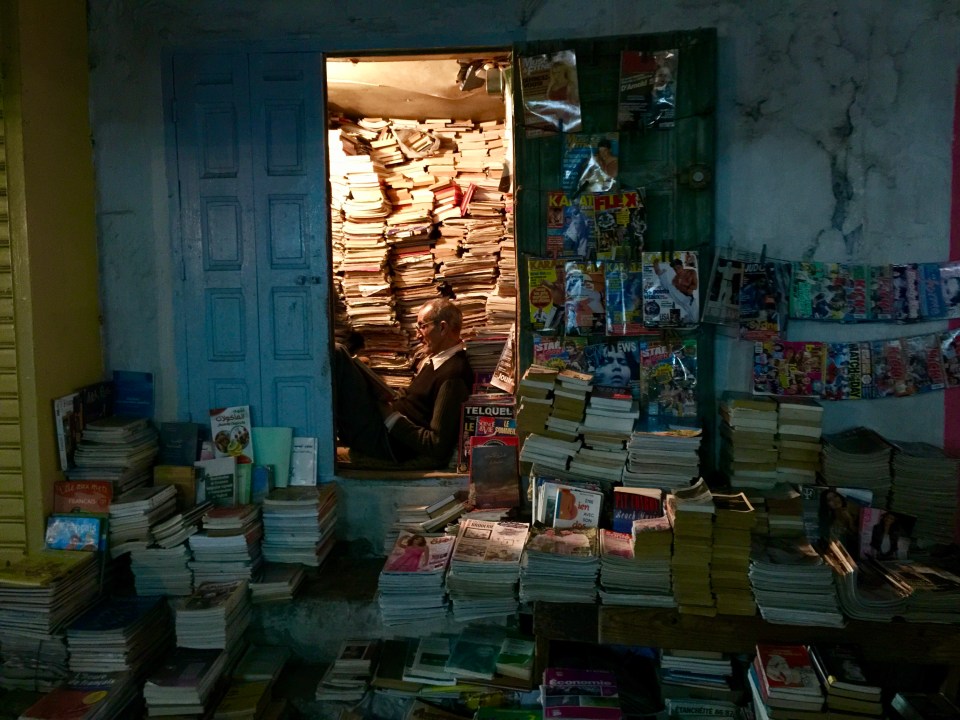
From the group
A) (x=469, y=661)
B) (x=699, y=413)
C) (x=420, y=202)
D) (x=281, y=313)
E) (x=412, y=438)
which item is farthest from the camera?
(x=420, y=202)

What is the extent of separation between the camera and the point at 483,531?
3656 mm

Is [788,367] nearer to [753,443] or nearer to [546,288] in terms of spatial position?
[753,443]

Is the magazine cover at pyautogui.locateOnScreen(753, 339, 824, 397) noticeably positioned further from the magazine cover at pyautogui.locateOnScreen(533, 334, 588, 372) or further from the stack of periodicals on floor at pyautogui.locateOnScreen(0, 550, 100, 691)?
the stack of periodicals on floor at pyautogui.locateOnScreen(0, 550, 100, 691)

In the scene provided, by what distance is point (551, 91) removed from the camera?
3.84 m

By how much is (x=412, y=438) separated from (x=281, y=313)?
3.66 feet

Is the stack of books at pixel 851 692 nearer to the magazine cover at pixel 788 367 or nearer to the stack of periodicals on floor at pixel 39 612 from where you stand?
the magazine cover at pixel 788 367

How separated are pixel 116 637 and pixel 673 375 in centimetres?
A: 294

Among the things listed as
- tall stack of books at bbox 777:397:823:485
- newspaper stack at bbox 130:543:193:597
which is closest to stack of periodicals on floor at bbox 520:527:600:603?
tall stack of books at bbox 777:397:823:485

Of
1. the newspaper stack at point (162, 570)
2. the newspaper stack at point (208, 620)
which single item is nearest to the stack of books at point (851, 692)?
the newspaper stack at point (208, 620)

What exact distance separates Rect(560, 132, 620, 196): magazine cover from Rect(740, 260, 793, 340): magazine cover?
33.5 inches

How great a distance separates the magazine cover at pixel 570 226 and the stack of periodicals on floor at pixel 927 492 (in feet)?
6.01

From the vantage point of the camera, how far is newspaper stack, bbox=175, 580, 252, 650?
3.47 metres

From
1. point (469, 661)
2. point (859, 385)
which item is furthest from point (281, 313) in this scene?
point (859, 385)

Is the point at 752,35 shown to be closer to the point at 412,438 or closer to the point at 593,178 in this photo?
the point at 593,178
